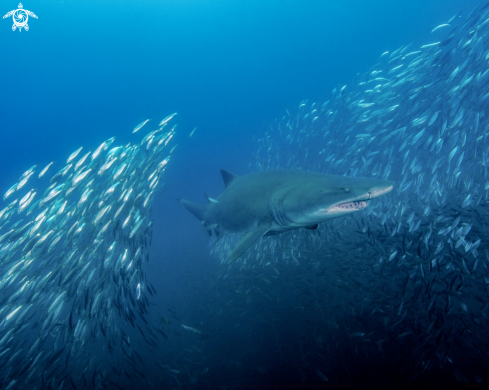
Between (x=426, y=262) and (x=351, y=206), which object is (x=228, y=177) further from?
(x=426, y=262)

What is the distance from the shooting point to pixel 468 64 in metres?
6.23

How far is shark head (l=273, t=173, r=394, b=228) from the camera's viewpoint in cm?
278

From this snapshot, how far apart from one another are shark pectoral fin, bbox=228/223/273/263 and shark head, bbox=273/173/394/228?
10.5 inches

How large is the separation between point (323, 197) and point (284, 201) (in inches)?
30.8

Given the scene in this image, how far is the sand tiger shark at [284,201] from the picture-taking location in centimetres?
297

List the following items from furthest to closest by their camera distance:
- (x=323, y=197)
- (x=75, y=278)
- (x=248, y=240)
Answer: (x=75, y=278) < (x=248, y=240) < (x=323, y=197)

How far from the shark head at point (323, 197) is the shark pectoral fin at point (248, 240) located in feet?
0.87

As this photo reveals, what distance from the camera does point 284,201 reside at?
3.82 m

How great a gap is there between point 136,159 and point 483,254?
9303mm

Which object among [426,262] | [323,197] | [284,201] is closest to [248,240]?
[284,201]

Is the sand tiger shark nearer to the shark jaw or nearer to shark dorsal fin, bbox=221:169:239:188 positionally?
the shark jaw

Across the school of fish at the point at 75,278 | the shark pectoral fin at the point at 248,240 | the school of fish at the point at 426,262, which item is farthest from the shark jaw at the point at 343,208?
the school of fish at the point at 75,278

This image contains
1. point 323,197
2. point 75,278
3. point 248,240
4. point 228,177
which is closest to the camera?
point 323,197

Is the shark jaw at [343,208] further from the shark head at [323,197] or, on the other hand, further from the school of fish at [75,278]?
the school of fish at [75,278]
